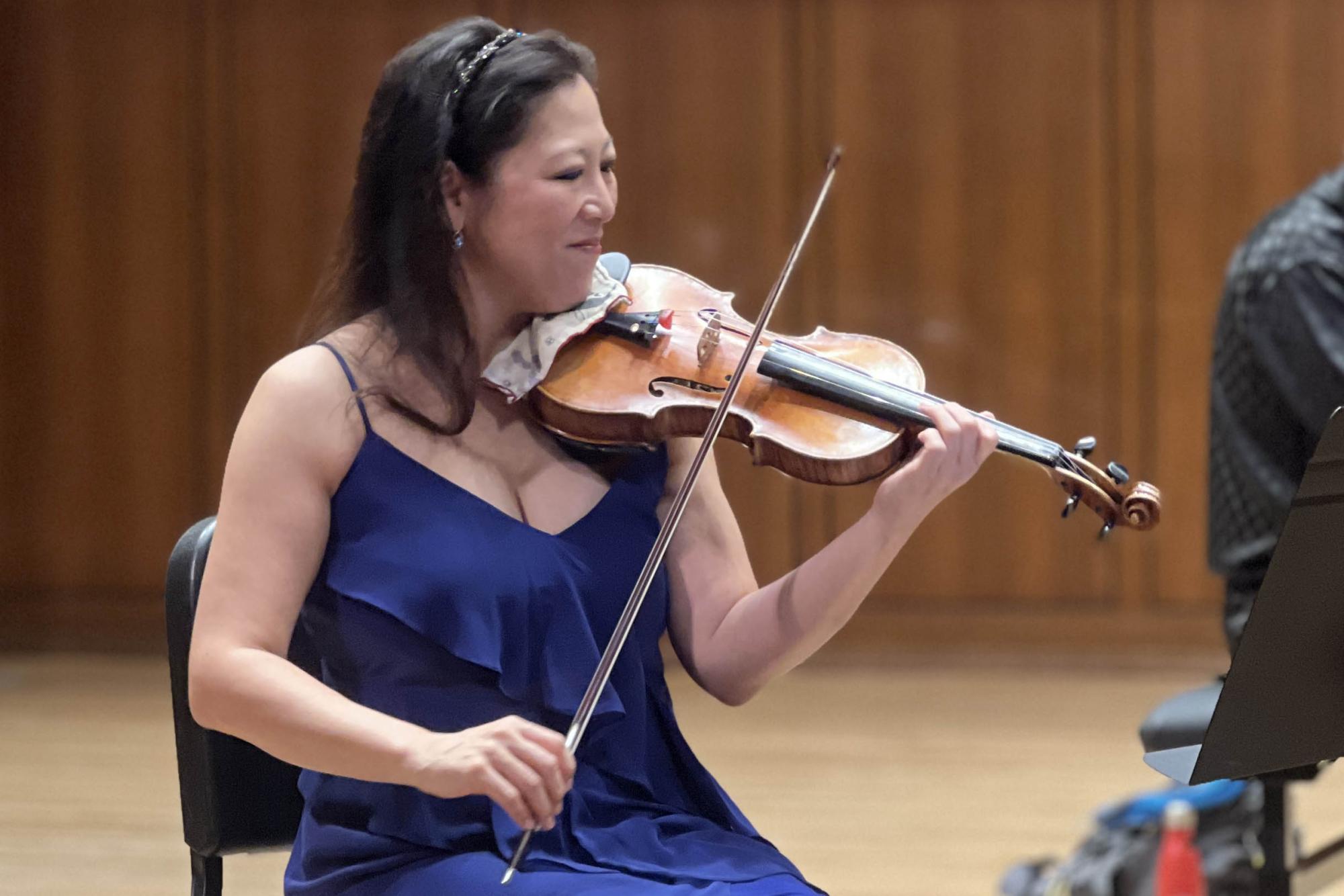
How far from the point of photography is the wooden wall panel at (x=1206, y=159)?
4.64 m

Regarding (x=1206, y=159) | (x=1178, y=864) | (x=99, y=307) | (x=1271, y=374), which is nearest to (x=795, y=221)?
(x=1206, y=159)

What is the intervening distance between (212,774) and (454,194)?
1.84 ft

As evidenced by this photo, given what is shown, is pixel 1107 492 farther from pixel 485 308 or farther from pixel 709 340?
pixel 485 308

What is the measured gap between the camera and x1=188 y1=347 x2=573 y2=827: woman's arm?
1145 millimetres

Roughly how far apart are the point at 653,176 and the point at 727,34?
1.55ft

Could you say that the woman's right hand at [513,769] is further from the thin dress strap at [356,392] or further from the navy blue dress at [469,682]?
the thin dress strap at [356,392]

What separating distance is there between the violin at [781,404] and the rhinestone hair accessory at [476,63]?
0.24m

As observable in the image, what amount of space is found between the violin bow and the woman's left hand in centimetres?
15

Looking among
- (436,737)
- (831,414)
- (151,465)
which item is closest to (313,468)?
(436,737)

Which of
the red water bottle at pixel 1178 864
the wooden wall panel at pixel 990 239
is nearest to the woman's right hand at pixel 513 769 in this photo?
the red water bottle at pixel 1178 864

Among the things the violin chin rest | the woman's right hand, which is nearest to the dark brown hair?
the violin chin rest

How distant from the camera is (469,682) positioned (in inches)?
53.6

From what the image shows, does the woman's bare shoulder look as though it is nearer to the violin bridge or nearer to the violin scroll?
the violin bridge

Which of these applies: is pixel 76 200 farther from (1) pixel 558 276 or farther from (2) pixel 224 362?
(1) pixel 558 276
